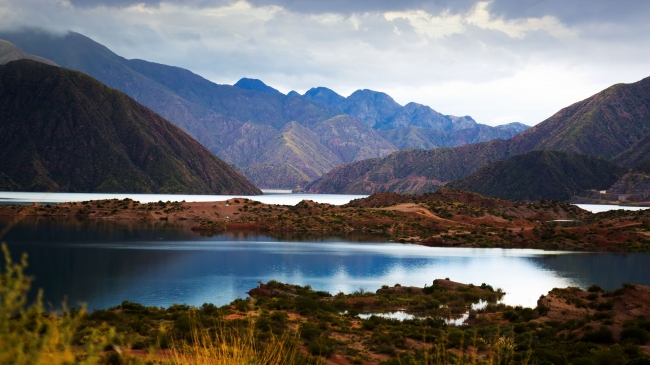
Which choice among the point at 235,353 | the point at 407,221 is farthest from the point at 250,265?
the point at 407,221

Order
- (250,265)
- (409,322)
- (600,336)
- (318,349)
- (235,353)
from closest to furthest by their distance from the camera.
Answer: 1. (235,353)
2. (318,349)
3. (600,336)
4. (409,322)
5. (250,265)

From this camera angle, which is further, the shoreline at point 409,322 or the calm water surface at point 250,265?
the calm water surface at point 250,265

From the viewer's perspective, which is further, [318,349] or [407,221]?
[407,221]

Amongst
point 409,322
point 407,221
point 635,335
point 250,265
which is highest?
point 407,221

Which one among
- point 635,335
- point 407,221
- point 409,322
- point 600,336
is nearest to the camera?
point 635,335

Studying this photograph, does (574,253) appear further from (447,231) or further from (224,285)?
(224,285)

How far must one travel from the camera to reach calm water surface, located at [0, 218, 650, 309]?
4012 centimetres

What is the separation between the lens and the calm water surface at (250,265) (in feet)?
132

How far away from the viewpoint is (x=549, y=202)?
140 meters

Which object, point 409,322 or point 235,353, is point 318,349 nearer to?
point 409,322

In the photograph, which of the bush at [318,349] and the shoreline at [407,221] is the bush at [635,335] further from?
the shoreline at [407,221]

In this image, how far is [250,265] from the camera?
178 ft

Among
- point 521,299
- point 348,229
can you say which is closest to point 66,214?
point 348,229

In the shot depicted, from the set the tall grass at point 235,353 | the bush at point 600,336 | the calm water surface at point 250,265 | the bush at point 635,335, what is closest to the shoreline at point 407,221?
the calm water surface at point 250,265
